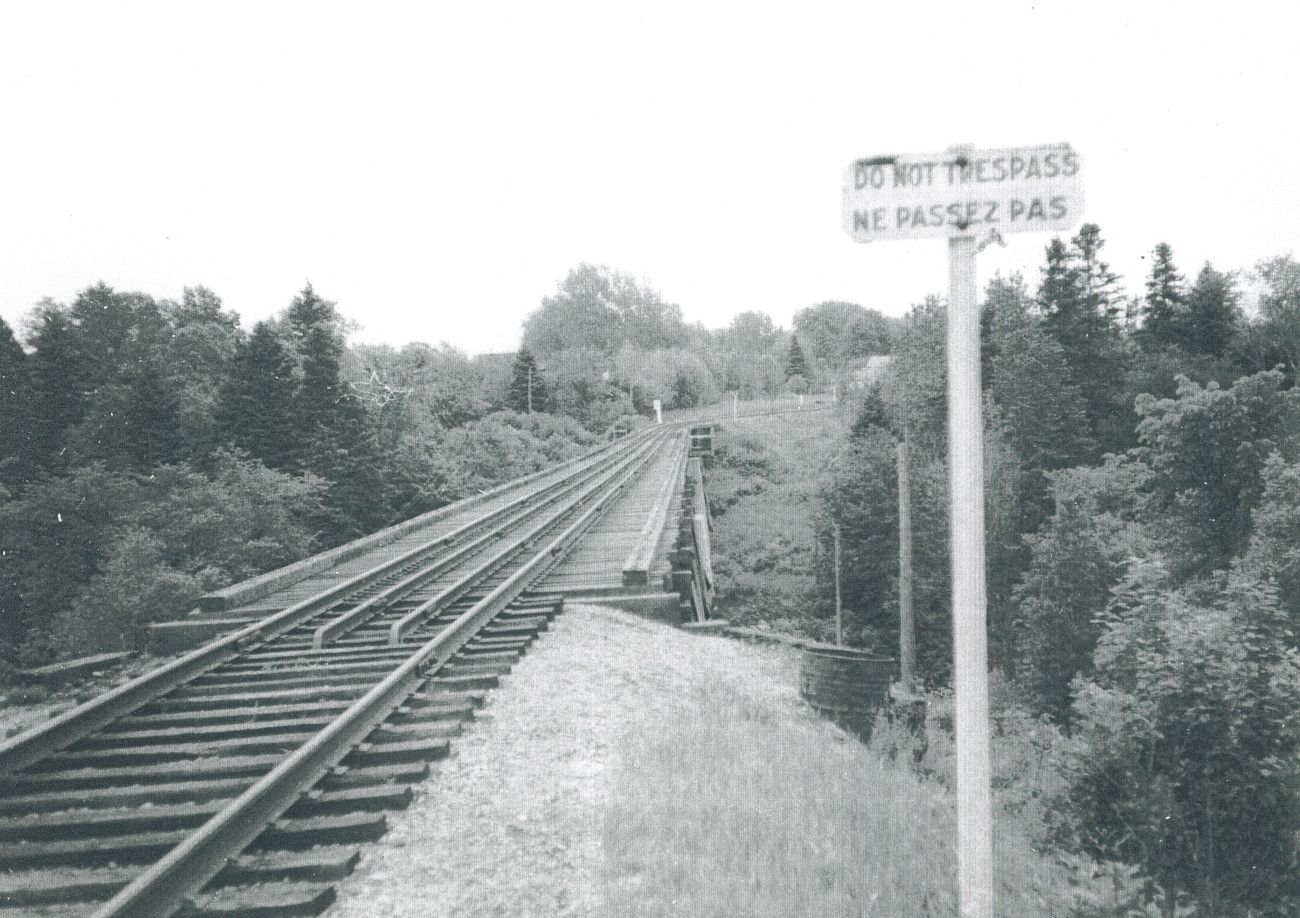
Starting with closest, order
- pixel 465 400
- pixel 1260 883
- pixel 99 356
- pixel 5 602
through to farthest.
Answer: pixel 1260 883 → pixel 5 602 → pixel 99 356 → pixel 465 400

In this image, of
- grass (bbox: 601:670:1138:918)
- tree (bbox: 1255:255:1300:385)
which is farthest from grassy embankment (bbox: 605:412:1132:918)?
tree (bbox: 1255:255:1300:385)

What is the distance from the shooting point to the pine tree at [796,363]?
4826 inches

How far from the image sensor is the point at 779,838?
4488mm

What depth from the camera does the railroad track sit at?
12.9 ft

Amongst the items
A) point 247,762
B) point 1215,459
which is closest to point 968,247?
point 247,762

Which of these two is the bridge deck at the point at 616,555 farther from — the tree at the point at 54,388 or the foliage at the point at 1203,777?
the tree at the point at 54,388

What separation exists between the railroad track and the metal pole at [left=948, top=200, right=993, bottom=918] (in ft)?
8.43

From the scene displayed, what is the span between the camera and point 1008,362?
46.2 m

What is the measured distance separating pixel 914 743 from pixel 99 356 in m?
54.1

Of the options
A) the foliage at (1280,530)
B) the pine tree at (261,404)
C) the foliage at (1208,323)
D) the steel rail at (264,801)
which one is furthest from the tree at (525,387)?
the steel rail at (264,801)

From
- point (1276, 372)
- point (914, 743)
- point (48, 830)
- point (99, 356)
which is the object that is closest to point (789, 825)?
point (48, 830)

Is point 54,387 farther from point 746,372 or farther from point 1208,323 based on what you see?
point 746,372

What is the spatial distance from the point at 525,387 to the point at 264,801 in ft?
224

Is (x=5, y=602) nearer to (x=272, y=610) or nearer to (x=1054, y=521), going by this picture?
(x=272, y=610)
